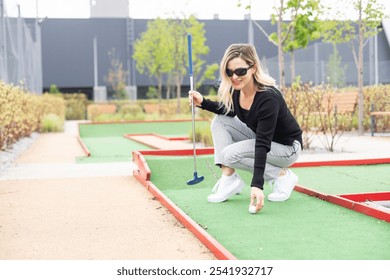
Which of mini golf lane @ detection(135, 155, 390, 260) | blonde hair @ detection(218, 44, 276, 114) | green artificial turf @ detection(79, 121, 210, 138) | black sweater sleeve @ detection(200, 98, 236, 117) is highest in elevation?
blonde hair @ detection(218, 44, 276, 114)

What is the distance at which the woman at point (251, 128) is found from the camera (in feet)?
12.6

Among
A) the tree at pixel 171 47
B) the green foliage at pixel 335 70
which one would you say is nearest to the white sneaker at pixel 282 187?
the green foliage at pixel 335 70

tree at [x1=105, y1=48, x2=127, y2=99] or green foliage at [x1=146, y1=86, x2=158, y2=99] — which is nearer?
tree at [x1=105, y1=48, x2=127, y2=99]

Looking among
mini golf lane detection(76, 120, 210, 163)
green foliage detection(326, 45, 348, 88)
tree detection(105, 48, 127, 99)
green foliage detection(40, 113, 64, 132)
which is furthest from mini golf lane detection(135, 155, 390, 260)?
tree detection(105, 48, 127, 99)

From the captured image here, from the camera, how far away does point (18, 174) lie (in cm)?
676

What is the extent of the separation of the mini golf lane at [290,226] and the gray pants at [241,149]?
26 centimetres

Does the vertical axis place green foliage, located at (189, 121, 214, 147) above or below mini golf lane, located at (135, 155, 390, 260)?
below

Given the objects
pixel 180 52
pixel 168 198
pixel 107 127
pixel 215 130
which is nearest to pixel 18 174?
pixel 168 198

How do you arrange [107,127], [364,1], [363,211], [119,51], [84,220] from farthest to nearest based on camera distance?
1. [119,51]
2. [107,127]
3. [364,1]
4. [84,220]
5. [363,211]

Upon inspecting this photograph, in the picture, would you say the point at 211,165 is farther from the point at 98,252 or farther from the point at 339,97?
the point at 339,97

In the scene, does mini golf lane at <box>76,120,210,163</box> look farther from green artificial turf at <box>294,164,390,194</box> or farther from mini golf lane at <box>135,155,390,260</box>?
mini golf lane at <box>135,155,390,260</box>

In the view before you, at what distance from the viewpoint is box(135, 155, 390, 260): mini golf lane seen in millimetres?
3006

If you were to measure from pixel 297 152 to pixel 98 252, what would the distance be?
1675mm

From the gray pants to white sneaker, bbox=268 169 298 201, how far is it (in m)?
0.05
